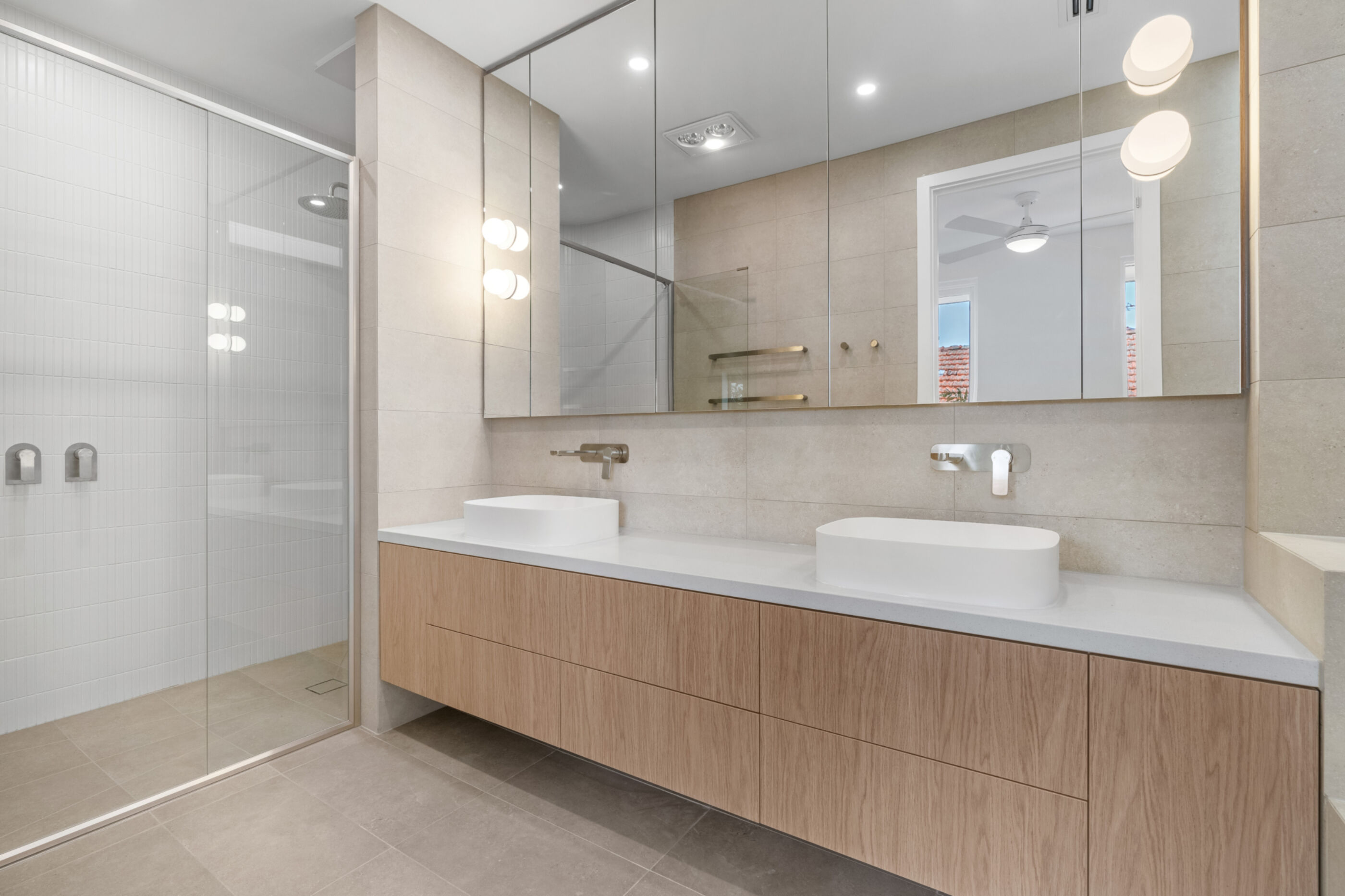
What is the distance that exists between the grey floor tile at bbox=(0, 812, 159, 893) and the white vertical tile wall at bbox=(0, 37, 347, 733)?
38 centimetres

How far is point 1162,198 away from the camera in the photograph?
1.41 metres

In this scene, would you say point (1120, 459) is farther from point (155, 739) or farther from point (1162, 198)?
point (155, 739)

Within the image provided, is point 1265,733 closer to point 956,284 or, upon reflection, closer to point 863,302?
point 956,284

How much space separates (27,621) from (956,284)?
273 cm

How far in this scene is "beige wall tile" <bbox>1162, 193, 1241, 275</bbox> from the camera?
1338 millimetres

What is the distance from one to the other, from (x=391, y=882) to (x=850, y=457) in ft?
5.34

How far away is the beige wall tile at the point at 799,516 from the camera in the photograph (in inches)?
69.5

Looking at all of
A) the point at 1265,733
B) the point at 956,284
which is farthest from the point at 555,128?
the point at 1265,733

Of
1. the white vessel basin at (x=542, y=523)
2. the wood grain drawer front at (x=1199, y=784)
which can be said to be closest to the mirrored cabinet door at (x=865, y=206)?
the white vessel basin at (x=542, y=523)

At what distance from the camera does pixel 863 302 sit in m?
1.78

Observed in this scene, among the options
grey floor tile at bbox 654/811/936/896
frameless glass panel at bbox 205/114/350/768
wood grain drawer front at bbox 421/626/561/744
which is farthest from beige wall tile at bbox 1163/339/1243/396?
frameless glass panel at bbox 205/114/350/768

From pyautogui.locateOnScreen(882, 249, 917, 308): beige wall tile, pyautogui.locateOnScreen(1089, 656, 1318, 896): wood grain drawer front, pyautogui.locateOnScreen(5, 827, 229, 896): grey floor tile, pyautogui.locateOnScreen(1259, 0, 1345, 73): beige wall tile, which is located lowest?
pyautogui.locateOnScreen(5, 827, 229, 896): grey floor tile

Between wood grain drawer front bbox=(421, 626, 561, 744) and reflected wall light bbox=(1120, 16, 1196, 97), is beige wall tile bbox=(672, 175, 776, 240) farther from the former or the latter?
wood grain drawer front bbox=(421, 626, 561, 744)

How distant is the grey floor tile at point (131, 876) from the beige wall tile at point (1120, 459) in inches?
84.6
